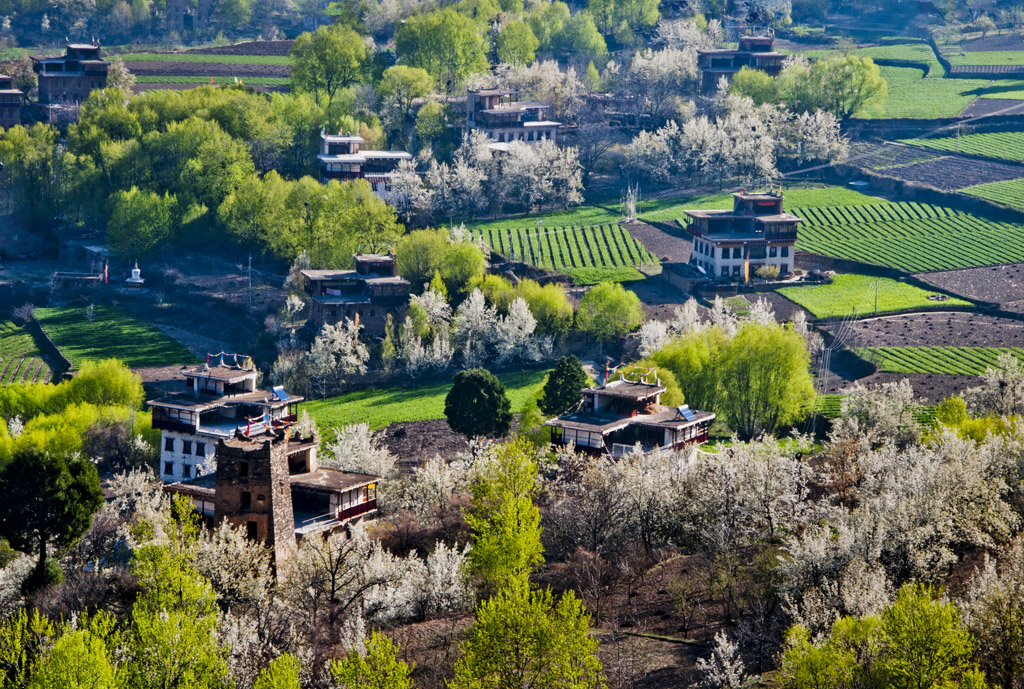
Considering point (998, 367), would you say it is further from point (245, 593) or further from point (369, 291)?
point (245, 593)

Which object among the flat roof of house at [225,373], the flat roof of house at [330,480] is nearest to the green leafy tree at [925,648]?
the flat roof of house at [330,480]

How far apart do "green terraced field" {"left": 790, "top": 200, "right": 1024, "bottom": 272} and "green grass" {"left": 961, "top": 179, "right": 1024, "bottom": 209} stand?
3.77 meters

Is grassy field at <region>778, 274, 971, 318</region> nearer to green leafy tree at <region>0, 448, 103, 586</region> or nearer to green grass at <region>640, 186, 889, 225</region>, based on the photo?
green grass at <region>640, 186, 889, 225</region>

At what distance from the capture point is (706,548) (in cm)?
6500

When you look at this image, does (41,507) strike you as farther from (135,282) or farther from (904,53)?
(904,53)

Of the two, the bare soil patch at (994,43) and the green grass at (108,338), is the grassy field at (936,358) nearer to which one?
the green grass at (108,338)

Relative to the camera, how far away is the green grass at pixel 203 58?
183 meters

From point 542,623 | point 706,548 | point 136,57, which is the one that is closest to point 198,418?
point 706,548

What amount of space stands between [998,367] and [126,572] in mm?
58343

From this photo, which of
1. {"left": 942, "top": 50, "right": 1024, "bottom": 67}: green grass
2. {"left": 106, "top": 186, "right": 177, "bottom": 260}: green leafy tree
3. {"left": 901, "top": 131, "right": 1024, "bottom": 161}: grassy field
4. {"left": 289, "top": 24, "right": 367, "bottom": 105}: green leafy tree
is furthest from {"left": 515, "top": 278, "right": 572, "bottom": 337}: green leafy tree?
{"left": 942, "top": 50, "right": 1024, "bottom": 67}: green grass

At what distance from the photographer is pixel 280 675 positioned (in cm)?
5272

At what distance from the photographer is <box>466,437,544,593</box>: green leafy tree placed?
61.8 m

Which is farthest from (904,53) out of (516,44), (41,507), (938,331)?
(41,507)

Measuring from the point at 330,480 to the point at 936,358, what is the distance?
49.1m
